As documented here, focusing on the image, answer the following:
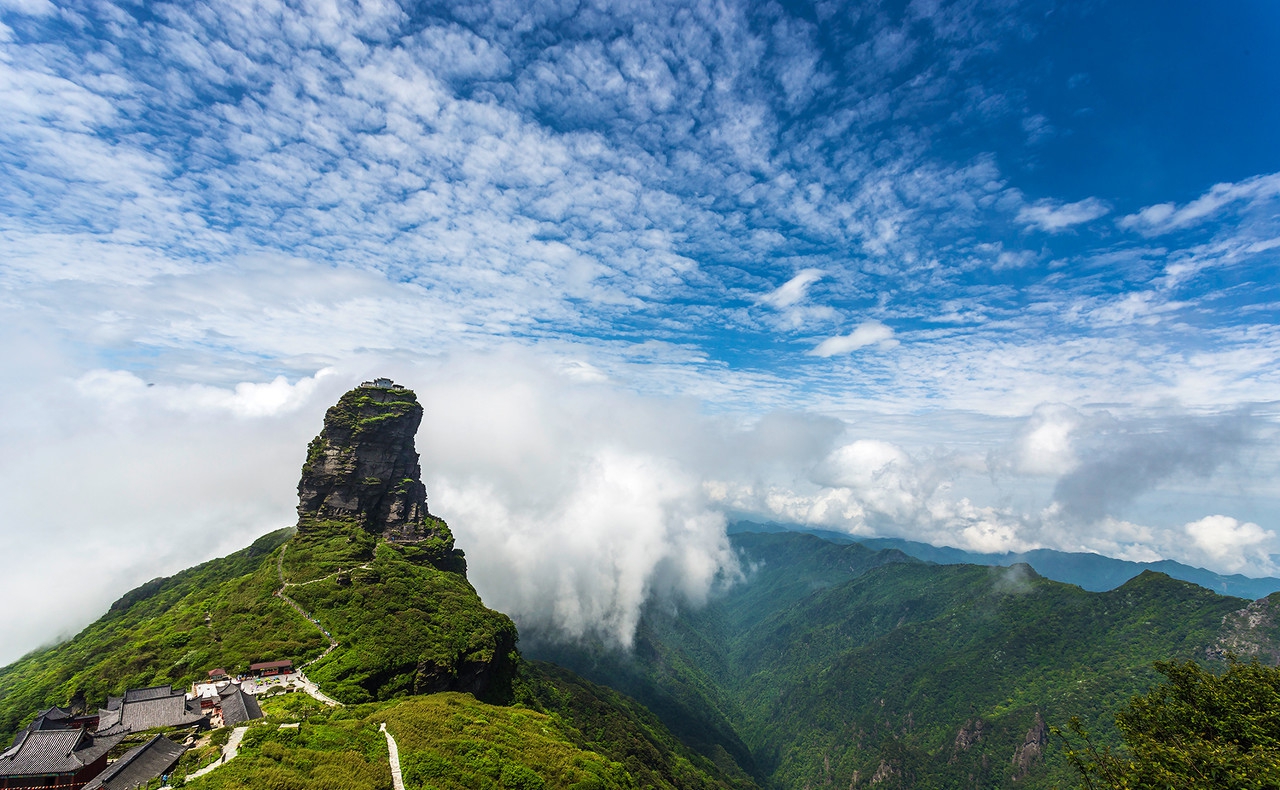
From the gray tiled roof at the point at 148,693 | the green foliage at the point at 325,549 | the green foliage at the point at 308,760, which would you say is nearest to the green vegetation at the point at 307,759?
the green foliage at the point at 308,760

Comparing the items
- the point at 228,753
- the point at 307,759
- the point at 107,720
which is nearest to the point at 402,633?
the point at 107,720

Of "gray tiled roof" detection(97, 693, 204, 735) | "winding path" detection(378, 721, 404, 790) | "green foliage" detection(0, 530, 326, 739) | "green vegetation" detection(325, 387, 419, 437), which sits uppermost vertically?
"green vegetation" detection(325, 387, 419, 437)

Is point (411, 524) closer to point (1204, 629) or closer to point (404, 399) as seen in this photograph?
point (404, 399)

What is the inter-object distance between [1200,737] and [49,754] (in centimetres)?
8487

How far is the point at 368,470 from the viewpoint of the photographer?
104125 mm

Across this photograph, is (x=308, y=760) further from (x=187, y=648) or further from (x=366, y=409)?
(x=366, y=409)

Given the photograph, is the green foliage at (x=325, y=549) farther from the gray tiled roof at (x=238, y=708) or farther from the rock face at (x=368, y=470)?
the gray tiled roof at (x=238, y=708)

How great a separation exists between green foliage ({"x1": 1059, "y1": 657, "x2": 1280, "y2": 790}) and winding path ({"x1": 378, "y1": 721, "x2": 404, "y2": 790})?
47086 mm

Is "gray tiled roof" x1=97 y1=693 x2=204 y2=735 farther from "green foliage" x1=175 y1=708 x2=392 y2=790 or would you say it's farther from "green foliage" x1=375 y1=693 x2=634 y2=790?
"green foliage" x1=375 y1=693 x2=634 y2=790

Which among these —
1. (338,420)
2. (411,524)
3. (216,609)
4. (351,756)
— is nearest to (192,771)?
(351,756)

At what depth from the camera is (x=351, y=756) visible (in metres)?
35.0

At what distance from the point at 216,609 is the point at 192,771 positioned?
53.1 m

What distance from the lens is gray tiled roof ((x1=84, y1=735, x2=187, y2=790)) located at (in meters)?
29.2

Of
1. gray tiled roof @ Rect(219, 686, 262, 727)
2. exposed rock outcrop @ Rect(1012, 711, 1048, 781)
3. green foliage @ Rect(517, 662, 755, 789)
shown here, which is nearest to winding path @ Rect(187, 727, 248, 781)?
gray tiled roof @ Rect(219, 686, 262, 727)
